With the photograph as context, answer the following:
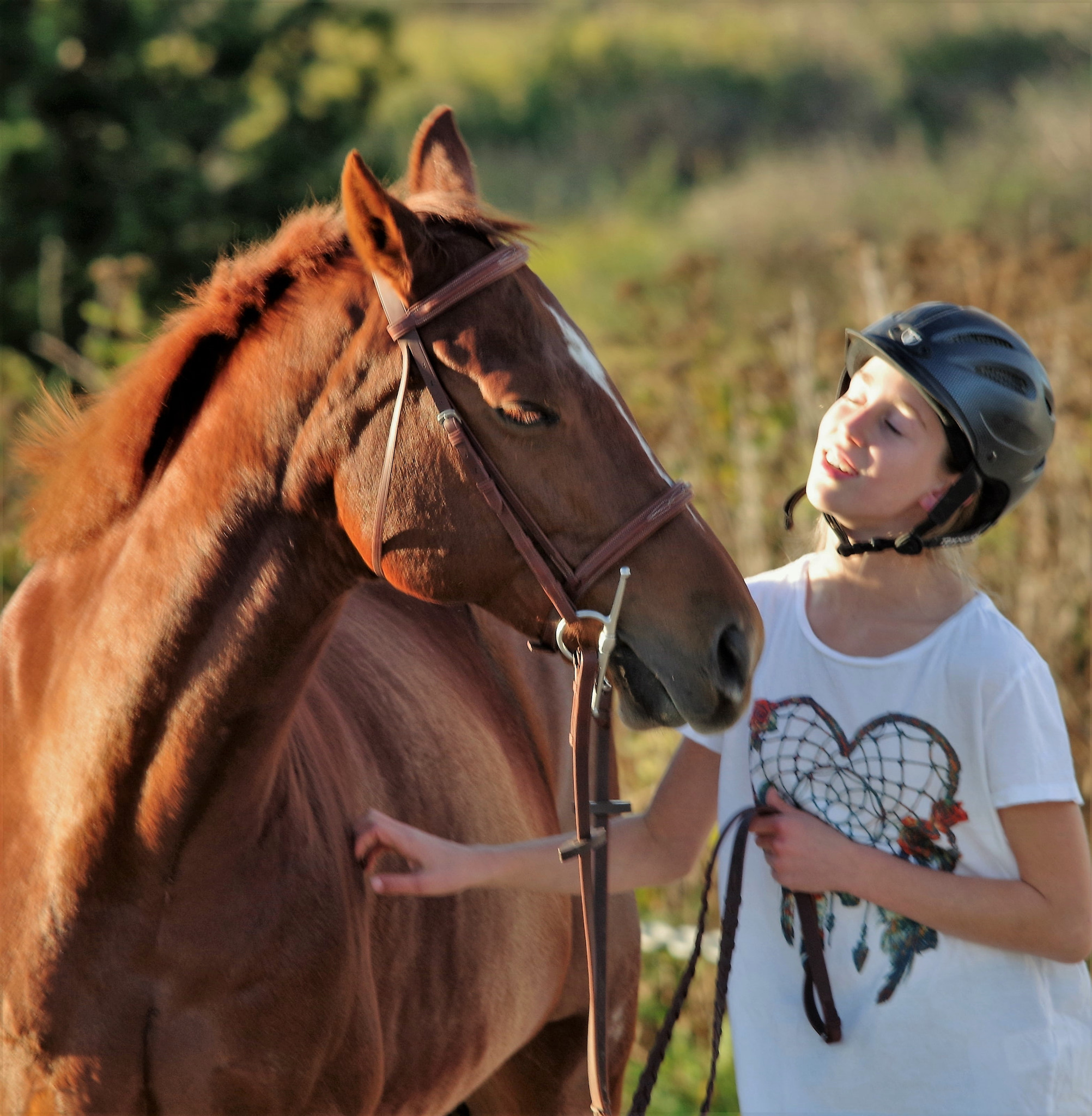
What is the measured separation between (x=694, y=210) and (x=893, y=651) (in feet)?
61.7

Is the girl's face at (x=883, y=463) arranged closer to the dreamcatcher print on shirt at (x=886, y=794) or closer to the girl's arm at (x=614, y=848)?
the dreamcatcher print on shirt at (x=886, y=794)

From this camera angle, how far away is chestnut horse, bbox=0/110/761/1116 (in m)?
1.72

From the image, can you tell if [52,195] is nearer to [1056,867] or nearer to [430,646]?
[430,646]

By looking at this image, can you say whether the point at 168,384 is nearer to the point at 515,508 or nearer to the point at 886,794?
the point at 515,508

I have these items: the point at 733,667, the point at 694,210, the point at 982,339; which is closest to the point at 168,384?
the point at 733,667

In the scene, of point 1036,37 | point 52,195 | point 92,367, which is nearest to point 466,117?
point 1036,37

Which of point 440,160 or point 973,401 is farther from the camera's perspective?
point 440,160

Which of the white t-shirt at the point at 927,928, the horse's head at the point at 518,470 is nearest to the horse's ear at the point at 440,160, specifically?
the horse's head at the point at 518,470

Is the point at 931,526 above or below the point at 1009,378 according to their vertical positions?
below

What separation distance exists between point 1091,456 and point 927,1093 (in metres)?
3.39

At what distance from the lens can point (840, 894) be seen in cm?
188

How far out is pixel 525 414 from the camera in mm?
1698

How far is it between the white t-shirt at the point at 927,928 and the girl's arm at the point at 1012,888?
0.10 feet

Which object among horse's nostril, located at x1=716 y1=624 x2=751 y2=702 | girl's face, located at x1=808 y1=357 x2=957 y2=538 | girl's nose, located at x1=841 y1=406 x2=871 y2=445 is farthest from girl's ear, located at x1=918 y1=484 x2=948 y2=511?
horse's nostril, located at x1=716 y1=624 x2=751 y2=702
